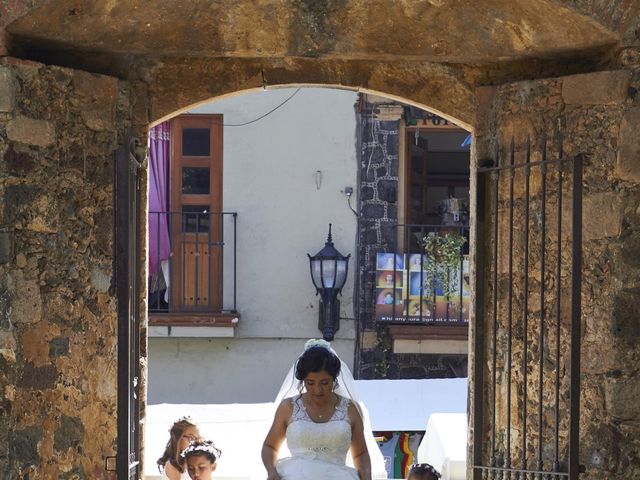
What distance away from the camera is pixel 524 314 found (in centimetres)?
436

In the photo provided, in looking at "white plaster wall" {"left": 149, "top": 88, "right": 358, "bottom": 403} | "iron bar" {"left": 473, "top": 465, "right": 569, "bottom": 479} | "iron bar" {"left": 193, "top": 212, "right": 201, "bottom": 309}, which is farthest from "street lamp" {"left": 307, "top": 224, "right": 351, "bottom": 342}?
"iron bar" {"left": 473, "top": 465, "right": 569, "bottom": 479}

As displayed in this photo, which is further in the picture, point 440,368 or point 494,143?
point 440,368

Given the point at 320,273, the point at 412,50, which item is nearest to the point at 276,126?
the point at 320,273

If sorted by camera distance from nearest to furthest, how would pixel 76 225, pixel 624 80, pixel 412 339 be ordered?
pixel 624 80 < pixel 76 225 < pixel 412 339

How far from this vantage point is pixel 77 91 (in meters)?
4.26

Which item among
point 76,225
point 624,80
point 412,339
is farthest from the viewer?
point 412,339

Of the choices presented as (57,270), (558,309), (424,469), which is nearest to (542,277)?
(558,309)

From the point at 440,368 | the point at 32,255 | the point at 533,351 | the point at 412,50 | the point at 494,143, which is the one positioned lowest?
the point at 440,368

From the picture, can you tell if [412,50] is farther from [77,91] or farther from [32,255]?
[32,255]

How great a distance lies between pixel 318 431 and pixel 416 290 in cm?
492

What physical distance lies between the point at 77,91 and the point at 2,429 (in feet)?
4.15

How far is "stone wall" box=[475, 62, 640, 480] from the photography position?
405 centimetres

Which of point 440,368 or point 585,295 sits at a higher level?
point 585,295

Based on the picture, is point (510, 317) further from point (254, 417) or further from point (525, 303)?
point (254, 417)
